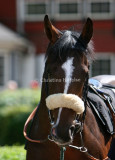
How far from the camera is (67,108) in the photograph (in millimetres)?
3393

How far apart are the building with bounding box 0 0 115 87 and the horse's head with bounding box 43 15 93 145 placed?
17.7 metres

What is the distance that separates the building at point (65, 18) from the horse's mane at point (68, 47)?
1772 centimetres

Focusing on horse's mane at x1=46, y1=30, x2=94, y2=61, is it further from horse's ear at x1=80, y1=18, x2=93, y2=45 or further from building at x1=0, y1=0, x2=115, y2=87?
building at x1=0, y1=0, x2=115, y2=87

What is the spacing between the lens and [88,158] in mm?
3932

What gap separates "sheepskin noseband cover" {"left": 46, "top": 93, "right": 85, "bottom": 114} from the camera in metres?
3.37

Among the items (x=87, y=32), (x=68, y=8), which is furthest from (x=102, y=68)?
(x=87, y=32)

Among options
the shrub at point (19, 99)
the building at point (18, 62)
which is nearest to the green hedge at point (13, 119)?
the shrub at point (19, 99)

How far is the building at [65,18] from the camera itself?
2152 cm

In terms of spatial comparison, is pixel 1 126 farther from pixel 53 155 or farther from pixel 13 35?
pixel 13 35

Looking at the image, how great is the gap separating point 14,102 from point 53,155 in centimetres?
801

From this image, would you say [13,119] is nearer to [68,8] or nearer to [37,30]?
[37,30]

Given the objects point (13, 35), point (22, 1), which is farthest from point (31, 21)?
point (13, 35)

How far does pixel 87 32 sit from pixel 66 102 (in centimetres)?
Result: 77

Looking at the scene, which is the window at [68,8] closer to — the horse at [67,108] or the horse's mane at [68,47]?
the horse at [67,108]
